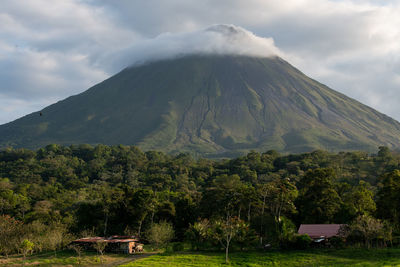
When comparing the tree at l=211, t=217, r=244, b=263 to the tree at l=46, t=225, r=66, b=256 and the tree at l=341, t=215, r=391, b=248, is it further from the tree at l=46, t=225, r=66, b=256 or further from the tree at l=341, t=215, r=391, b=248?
the tree at l=46, t=225, r=66, b=256

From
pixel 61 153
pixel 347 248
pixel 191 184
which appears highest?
pixel 61 153

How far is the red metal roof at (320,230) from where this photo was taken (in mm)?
41278

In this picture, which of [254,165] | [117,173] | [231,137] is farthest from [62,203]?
[231,137]

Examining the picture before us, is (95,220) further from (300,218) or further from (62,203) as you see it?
(300,218)

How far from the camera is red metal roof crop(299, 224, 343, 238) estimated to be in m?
41.3

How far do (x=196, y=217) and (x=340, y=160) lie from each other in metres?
43.6

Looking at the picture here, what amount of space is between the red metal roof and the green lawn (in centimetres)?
375

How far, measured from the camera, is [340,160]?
283 ft

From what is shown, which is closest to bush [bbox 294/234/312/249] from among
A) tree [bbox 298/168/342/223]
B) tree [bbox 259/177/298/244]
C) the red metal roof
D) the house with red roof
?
the house with red roof

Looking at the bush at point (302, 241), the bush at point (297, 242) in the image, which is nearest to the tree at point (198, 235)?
the bush at point (297, 242)

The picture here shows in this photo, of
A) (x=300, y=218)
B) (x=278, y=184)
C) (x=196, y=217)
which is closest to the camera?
(x=278, y=184)

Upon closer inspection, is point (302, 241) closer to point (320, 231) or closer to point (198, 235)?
point (320, 231)

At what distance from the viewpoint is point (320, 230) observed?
4234cm

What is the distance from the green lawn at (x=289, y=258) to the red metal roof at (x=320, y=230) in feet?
12.3
